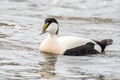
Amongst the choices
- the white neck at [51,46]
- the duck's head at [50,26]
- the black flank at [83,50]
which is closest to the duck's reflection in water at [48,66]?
the white neck at [51,46]

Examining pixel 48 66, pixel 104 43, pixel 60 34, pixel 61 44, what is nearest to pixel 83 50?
pixel 61 44

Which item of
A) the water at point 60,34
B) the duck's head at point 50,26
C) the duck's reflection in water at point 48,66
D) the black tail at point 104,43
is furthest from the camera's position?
the black tail at point 104,43

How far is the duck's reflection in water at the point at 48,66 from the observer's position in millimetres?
12789

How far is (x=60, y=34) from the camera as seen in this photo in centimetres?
1873

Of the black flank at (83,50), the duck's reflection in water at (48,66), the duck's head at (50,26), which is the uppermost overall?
the duck's head at (50,26)

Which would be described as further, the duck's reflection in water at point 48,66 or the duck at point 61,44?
the duck at point 61,44

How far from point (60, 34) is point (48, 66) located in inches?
191

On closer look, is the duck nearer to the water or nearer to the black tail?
the water

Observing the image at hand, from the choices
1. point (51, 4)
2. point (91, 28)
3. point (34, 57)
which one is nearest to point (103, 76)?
point (34, 57)

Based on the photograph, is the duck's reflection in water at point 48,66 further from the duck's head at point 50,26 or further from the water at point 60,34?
the duck's head at point 50,26

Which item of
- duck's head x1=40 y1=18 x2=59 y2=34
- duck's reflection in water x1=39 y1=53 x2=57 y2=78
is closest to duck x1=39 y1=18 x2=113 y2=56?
duck's head x1=40 y1=18 x2=59 y2=34

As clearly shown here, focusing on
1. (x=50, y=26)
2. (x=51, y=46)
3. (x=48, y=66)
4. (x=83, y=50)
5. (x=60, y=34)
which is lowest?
(x=48, y=66)

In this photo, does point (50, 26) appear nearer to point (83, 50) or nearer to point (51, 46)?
point (51, 46)

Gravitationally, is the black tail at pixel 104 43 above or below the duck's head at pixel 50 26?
below
